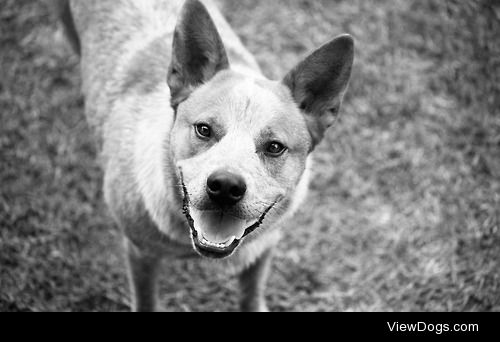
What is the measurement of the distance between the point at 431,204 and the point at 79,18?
4.02 meters

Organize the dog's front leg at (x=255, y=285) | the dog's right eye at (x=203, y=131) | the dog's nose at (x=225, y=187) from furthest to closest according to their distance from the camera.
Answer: the dog's front leg at (x=255, y=285) < the dog's right eye at (x=203, y=131) < the dog's nose at (x=225, y=187)

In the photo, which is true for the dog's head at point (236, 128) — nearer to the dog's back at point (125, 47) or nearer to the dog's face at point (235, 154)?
the dog's face at point (235, 154)

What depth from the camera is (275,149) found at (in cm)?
300

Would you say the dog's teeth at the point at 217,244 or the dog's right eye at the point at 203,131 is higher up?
the dog's right eye at the point at 203,131

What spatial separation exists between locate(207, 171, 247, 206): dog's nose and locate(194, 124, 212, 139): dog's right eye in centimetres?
40

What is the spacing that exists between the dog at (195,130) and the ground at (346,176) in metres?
0.84

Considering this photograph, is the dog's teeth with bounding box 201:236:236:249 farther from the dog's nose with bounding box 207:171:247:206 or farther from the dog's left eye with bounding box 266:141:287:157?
the dog's left eye with bounding box 266:141:287:157

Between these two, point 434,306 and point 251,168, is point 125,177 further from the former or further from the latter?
point 434,306

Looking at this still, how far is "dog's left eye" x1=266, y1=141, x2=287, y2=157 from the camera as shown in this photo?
9.77 ft

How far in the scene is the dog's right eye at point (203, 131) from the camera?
9.71ft

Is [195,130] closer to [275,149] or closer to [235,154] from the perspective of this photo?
[235,154]

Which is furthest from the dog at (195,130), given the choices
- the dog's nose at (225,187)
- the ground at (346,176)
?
the ground at (346,176)
